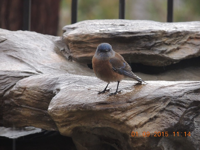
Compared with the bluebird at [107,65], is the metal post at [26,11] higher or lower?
higher

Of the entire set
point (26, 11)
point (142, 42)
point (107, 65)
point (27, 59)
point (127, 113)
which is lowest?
point (127, 113)

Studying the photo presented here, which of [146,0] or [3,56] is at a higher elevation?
[146,0]

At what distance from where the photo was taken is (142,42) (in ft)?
13.8

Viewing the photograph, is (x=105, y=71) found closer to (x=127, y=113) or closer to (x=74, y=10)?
(x=127, y=113)

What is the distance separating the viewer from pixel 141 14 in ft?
35.9

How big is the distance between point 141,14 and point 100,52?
8.11m

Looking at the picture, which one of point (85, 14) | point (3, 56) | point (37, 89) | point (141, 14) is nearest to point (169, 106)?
point (37, 89)

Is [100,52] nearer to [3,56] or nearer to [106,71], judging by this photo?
[106,71]

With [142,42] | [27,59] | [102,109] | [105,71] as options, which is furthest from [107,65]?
[27,59]

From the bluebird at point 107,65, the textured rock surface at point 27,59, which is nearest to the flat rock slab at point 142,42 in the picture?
the textured rock surface at point 27,59

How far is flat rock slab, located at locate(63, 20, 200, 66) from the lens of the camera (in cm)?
420

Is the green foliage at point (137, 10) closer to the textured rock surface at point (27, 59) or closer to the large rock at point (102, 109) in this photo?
the textured rock surface at point (27, 59)

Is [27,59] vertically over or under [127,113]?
over

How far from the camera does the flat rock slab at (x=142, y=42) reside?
13.8 ft
